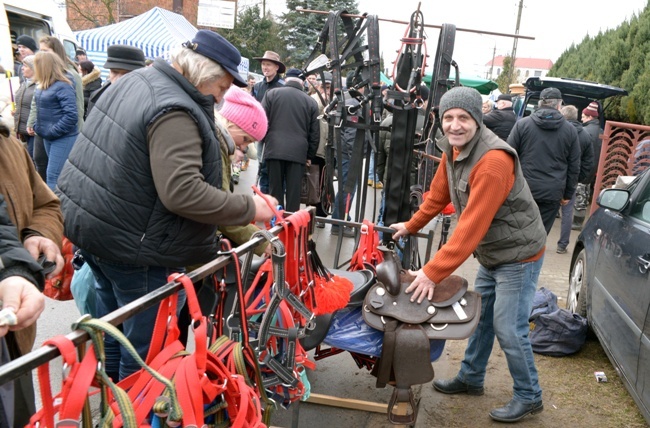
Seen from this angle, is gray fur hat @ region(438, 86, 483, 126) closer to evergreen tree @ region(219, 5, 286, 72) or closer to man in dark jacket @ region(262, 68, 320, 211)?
man in dark jacket @ region(262, 68, 320, 211)

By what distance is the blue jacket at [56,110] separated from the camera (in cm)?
567

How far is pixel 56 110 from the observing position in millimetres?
5723

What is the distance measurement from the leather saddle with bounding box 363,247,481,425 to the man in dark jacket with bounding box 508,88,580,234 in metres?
3.38

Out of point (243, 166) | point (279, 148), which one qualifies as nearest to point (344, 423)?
point (279, 148)

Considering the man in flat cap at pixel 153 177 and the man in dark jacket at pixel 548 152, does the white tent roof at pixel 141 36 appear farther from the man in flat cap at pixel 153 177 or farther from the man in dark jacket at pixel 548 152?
the man in flat cap at pixel 153 177

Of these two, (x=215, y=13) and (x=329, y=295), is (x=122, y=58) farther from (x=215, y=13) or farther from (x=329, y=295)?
(x=215, y=13)

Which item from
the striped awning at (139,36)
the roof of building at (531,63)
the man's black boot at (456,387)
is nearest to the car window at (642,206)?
the man's black boot at (456,387)

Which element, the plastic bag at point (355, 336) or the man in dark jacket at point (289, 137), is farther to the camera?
the man in dark jacket at point (289, 137)

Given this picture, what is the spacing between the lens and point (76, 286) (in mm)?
2736

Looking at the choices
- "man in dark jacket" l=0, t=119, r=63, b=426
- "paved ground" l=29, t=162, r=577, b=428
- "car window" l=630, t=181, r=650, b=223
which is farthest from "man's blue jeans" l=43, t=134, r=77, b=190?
"car window" l=630, t=181, r=650, b=223

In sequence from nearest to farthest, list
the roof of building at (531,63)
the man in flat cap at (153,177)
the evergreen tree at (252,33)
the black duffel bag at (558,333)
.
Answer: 1. the man in flat cap at (153,177)
2. the black duffel bag at (558,333)
3. the evergreen tree at (252,33)
4. the roof of building at (531,63)

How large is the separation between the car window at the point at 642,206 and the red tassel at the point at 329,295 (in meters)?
2.08

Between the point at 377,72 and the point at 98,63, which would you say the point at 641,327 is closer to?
the point at 377,72

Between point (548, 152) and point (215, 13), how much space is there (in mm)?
16352
